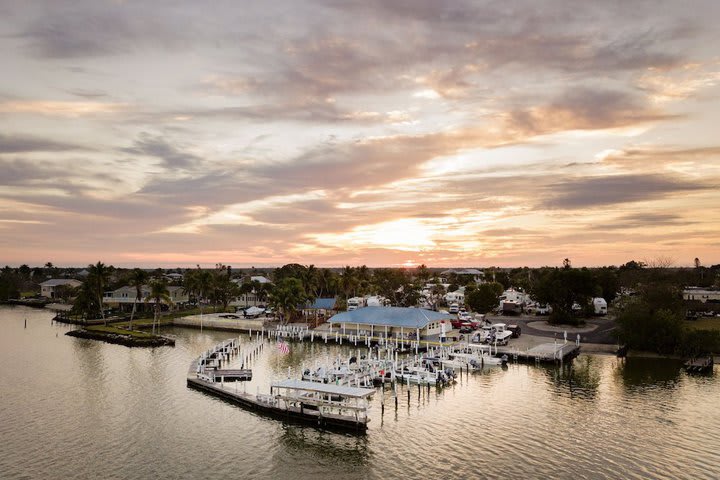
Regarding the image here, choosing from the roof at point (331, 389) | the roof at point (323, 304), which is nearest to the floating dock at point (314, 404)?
the roof at point (331, 389)

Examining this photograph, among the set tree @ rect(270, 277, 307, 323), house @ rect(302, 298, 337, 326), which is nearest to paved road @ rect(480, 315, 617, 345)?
house @ rect(302, 298, 337, 326)

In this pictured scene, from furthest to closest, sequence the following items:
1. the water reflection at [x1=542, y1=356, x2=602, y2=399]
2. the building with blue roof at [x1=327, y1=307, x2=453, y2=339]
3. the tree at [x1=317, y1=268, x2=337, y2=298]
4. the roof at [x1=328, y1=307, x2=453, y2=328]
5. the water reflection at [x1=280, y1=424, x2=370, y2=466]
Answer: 1. the tree at [x1=317, y1=268, x2=337, y2=298]
2. the roof at [x1=328, y1=307, x2=453, y2=328]
3. the building with blue roof at [x1=327, y1=307, x2=453, y2=339]
4. the water reflection at [x1=542, y1=356, x2=602, y2=399]
5. the water reflection at [x1=280, y1=424, x2=370, y2=466]

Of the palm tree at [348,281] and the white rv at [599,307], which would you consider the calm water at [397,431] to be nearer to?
the white rv at [599,307]

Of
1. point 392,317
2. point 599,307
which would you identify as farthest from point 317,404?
point 599,307

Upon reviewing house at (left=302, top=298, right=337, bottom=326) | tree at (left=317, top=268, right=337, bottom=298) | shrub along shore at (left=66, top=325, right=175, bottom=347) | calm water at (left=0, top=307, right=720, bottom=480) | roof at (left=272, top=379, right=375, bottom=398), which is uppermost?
tree at (left=317, top=268, right=337, bottom=298)

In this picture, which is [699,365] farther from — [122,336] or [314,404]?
[122,336]

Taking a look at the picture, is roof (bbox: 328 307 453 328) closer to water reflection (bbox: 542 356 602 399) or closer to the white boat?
the white boat

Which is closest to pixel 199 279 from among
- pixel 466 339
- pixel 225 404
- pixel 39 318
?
pixel 39 318
